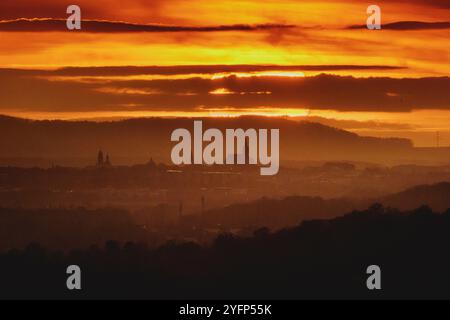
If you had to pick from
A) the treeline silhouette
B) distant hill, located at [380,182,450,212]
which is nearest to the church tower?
the treeline silhouette

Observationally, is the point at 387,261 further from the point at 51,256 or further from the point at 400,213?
the point at 51,256

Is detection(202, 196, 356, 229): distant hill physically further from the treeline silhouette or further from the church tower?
the church tower

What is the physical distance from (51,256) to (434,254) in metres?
44.3

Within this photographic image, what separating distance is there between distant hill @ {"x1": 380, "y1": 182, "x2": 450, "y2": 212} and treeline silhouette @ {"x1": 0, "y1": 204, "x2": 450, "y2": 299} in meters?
2.40

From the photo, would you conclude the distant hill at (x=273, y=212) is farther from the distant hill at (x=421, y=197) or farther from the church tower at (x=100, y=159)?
the church tower at (x=100, y=159)

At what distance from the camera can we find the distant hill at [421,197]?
364 ft

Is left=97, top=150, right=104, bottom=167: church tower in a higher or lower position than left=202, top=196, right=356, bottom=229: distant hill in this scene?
higher

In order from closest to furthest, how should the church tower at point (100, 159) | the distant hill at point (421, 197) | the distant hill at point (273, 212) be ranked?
1. the church tower at point (100, 159)
2. the distant hill at point (273, 212)
3. the distant hill at point (421, 197)

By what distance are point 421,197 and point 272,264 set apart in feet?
91.0

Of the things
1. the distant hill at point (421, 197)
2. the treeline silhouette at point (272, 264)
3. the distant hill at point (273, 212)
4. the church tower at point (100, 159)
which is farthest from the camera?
the treeline silhouette at point (272, 264)

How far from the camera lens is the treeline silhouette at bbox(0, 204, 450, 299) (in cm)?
12394

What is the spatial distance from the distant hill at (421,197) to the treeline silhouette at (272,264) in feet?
7.86

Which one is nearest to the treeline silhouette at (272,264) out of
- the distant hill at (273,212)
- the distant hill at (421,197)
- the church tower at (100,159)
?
the distant hill at (421,197)
